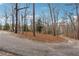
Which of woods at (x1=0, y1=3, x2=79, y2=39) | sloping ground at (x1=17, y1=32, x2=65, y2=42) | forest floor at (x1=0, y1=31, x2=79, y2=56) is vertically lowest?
forest floor at (x1=0, y1=31, x2=79, y2=56)

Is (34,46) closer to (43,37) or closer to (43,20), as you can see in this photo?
(43,37)

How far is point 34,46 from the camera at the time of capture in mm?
9961

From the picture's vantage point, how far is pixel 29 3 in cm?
995

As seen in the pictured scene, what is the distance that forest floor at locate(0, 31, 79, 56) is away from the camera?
995cm

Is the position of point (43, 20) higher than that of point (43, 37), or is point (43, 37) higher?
point (43, 20)

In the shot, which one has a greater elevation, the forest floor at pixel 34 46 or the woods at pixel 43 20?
the woods at pixel 43 20

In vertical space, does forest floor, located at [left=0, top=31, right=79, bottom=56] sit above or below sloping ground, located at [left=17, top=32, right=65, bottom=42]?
below

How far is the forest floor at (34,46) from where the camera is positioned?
9.95 meters

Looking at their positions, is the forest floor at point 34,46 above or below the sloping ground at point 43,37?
below

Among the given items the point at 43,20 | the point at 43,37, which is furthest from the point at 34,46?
the point at 43,20

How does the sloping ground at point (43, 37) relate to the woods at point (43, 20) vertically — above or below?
below

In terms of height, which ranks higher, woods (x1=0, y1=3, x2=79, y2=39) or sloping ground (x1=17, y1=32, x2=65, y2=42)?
woods (x1=0, y1=3, x2=79, y2=39)

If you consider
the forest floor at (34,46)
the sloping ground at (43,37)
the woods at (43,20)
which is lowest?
the forest floor at (34,46)

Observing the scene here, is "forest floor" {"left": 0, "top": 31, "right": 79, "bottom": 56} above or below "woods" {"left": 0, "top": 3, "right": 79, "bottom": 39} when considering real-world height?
below
